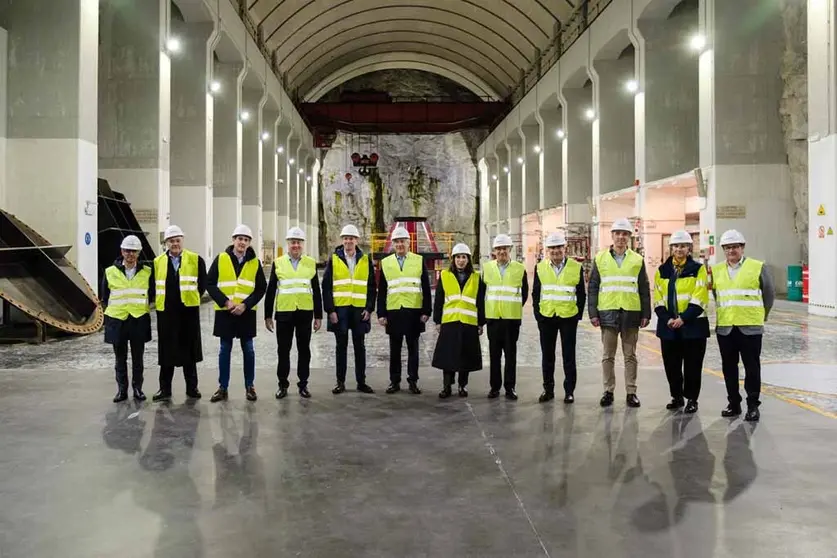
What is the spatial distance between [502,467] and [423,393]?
8.57ft

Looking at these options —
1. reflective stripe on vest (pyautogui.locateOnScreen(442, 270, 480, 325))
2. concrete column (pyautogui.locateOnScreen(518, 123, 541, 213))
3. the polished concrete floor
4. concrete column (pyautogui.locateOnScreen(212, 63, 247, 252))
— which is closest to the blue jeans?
the polished concrete floor

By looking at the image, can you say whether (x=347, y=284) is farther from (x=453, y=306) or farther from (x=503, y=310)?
(x=503, y=310)

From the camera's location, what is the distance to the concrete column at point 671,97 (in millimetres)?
20062

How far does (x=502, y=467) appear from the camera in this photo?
4555mm

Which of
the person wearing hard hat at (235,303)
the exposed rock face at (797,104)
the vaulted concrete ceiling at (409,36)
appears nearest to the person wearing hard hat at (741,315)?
the person wearing hard hat at (235,303)

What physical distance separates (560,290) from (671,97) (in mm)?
15861

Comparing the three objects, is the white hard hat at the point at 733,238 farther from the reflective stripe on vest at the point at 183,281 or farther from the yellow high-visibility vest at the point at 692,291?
the reflective stripe on vest at the point at 183,281

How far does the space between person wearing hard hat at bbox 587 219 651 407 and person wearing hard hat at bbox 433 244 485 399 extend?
1157mm

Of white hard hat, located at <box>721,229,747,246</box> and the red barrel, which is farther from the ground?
white hard hat, located at <box>721,229,747,246</box>

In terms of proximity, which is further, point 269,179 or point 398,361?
point 269,179

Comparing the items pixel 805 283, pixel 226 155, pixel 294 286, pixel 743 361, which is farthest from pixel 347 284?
pixel 226 155

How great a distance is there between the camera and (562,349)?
6.65 meters

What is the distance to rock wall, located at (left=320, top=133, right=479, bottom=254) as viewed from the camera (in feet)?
157

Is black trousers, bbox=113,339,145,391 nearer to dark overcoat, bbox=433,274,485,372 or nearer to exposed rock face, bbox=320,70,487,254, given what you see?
dark overcoat, bbox=433,274,485,372
